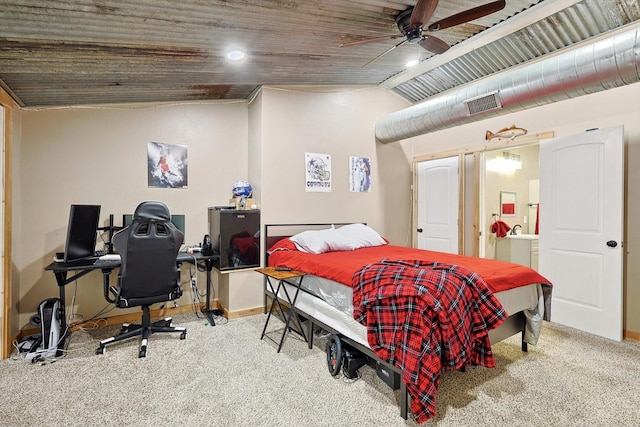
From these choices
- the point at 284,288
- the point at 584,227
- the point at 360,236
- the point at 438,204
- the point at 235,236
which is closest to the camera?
the point at 284,288

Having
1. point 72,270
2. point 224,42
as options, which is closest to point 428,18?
point 224,42

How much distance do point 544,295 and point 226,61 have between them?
350cm

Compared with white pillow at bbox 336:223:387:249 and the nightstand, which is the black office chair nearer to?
the nightstand

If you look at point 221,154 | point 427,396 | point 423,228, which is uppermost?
point 221,154

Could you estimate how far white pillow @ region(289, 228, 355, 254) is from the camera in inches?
146

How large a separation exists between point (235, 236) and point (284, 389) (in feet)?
6.52

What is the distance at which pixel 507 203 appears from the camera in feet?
18.0

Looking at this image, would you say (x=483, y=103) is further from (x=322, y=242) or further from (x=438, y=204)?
(x=322, y=242)

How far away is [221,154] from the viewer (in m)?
4.34

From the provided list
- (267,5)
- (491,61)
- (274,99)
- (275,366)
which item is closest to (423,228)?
(491,61)

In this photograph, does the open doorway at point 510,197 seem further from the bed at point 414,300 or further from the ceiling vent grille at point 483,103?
the bed at point 414,300

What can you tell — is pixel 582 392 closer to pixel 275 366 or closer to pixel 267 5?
pixel 275 366

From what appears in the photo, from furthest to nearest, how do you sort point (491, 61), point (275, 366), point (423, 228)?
1. point (423, 228)
2. point (491, 61)
3. point (275, 366)

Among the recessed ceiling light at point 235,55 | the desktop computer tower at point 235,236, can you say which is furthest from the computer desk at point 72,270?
the recessed ceiling light at point 235,55
